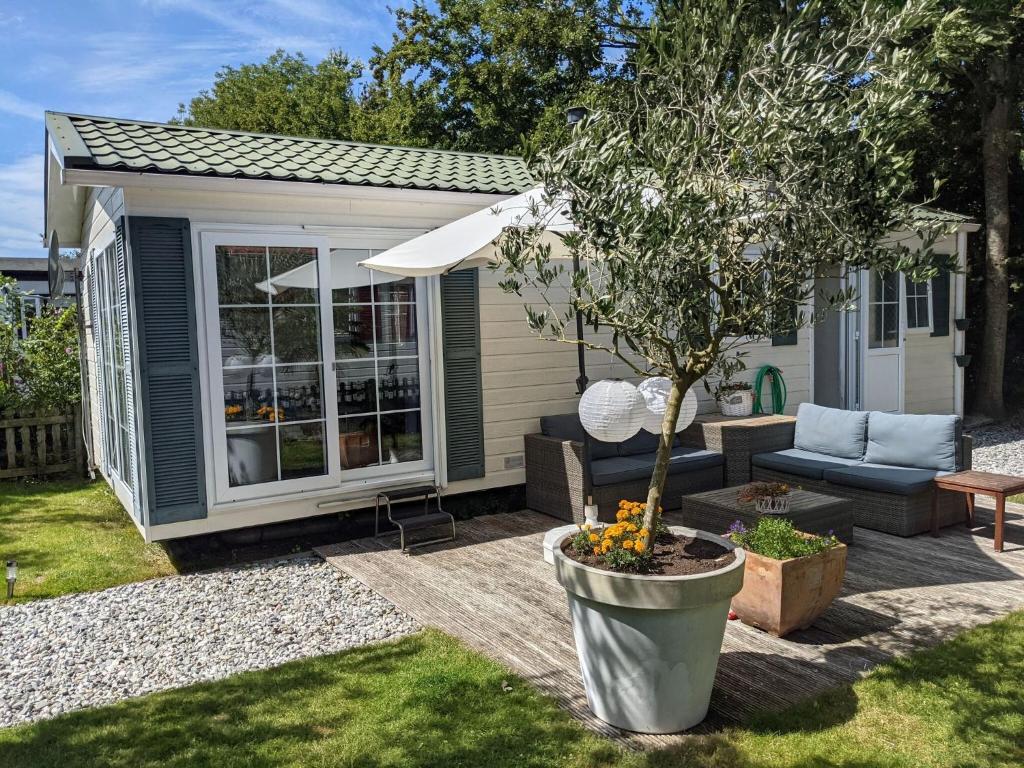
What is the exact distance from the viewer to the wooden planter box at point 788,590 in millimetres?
3818

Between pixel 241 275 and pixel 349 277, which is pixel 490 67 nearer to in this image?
pixel 349 277

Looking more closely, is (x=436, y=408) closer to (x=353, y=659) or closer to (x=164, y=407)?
(x=164, y=407)

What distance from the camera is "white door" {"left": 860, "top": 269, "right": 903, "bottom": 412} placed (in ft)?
→ 30.5

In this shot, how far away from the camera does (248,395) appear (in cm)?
555

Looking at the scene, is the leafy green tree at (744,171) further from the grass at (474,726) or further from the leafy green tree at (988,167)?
the leafy green tree at (988,167)

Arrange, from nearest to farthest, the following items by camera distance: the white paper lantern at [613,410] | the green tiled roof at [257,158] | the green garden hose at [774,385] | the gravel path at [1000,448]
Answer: the white paper lantern at [613,410] < the green tiled roof at [257,158] < the gravel path at [1000,448] < the green garden hose at [774,385]

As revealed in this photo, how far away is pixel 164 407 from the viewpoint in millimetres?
5223

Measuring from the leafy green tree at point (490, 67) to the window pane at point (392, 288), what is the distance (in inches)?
365

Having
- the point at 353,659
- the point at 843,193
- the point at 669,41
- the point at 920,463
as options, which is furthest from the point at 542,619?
the point at 920,463

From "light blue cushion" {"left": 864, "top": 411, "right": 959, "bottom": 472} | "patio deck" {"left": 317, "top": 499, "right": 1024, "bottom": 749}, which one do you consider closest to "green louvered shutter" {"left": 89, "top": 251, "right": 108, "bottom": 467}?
"patio deck" {"left": 317, "top": 499, "right": 1024, "bottom": 749}

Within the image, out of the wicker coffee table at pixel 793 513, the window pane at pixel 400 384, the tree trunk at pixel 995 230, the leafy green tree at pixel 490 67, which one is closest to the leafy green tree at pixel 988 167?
the tree trunk at pixel 995 230

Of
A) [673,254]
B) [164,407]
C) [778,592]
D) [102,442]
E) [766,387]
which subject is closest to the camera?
[673,254]

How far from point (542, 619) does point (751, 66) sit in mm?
2979

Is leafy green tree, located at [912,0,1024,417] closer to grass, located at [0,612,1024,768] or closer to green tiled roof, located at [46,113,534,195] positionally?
green tiled roof, located at [46,113,534,195]
